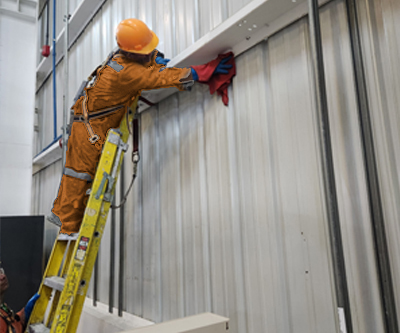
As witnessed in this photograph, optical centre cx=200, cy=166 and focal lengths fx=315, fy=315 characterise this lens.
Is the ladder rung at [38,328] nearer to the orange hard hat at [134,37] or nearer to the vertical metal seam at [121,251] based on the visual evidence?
the vertical metal seam at [121,251]

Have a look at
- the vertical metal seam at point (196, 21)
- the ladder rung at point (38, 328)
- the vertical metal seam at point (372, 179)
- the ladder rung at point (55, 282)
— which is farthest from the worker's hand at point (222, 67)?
the ladder rung at point (38, 328)

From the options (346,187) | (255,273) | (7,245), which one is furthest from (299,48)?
(7,245)

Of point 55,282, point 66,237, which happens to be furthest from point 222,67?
point 55,282

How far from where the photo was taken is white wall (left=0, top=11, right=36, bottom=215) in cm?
407

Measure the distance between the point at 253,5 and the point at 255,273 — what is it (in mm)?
1544

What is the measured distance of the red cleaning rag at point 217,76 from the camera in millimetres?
2143

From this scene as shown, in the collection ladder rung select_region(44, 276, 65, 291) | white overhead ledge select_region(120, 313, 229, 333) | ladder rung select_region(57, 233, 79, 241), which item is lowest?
ladder rung select_region(44, 276, 65, 291)

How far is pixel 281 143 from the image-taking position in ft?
5.91

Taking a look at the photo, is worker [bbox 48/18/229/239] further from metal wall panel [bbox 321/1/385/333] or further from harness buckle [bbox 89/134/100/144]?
metal wall panel [bbox 321/1/385/333]

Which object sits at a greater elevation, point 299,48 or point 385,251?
point 299,48

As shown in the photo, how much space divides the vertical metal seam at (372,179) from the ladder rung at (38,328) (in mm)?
2089

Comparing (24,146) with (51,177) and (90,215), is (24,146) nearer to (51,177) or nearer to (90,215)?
(51,177)

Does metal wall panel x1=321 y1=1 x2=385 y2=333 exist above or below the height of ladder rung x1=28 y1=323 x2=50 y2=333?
above

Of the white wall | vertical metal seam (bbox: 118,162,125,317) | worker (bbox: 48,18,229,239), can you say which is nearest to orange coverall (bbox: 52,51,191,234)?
worker (bbox: 48,18,229,239)
